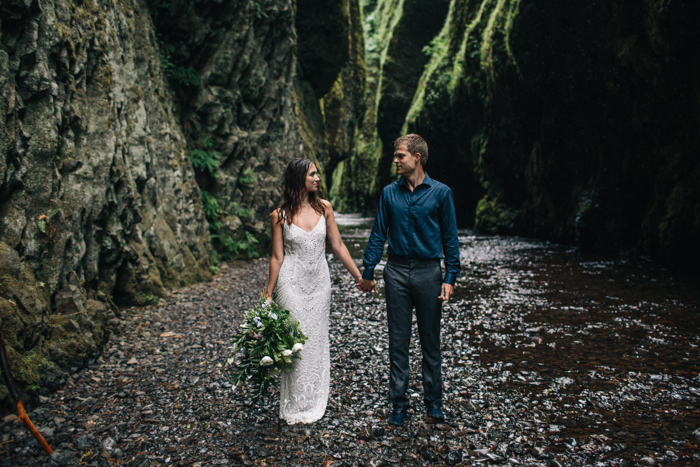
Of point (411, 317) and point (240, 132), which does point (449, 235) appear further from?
point (240, 132)

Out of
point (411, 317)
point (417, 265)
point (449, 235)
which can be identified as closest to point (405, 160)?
point (449, 235)

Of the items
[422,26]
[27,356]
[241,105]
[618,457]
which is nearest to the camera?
[618,457]

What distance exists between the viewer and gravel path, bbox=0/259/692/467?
3.45m

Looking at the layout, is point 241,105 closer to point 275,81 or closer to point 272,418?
point 275,81

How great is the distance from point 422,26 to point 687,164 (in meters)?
30.9

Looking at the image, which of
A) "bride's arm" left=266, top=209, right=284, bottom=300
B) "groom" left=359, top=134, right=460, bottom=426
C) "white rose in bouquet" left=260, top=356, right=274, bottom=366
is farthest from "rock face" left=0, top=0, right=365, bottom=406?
"groom" left=359, top=134, right=460, bottom=426

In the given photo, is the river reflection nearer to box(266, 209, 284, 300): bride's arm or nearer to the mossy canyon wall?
box(266, 209, 284, 300): bride's arm

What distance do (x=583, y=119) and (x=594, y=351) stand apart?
12698 mm

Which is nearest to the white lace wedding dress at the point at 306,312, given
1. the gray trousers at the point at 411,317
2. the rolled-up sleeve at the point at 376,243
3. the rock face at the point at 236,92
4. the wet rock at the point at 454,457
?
the rolled-up sleeve at the point at 376,243

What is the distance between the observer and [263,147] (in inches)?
616

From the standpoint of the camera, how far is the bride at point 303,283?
13.2 feet

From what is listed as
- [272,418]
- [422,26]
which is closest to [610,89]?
[272,418]

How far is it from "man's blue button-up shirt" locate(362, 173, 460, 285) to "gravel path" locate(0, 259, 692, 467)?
1396 millimetres

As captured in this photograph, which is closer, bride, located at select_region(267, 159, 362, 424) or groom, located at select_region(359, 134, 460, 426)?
groom, located at select_region(359, 134, 460, 426)
